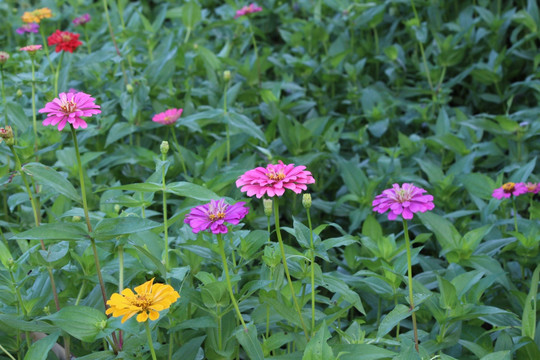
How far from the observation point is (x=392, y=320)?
112 cm

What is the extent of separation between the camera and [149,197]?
130 centimetres

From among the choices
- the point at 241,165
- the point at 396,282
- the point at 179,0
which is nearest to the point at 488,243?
the point at 396,282

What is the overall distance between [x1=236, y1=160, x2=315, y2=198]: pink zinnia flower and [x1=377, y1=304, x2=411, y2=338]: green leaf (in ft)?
1.00

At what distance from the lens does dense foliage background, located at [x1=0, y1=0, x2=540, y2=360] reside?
1.19 metres

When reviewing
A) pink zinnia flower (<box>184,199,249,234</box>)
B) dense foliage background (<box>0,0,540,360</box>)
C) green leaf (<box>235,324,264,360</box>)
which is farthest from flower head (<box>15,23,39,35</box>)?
green leaf (<box>235,324,264,360</box>)

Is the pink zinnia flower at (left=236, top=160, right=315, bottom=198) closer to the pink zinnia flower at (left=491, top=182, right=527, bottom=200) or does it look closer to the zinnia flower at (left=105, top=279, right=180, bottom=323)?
the zinnia flower at (left=105, top=279, right=180, bottom=323)

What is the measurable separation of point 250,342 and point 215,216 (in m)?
0.23

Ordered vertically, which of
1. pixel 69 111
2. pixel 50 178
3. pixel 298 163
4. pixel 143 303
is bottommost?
pixel 298 163

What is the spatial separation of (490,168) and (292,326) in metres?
1.20

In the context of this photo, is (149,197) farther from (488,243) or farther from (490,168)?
(490,168)

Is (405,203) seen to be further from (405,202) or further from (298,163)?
(298,163)

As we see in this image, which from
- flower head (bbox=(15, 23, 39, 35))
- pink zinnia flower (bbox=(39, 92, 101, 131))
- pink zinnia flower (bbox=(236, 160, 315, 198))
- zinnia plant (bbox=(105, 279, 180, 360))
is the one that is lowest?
zinnia plant (bbox=(105, 279, 180, 360))

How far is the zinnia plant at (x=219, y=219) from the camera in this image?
1040 millimetres

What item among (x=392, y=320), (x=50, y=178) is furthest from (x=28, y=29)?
(x=392, y=320)
